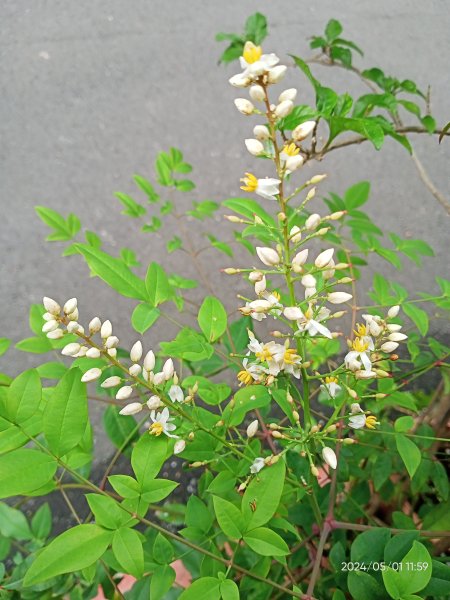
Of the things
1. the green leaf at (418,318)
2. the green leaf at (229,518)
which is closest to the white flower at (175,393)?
the green leaf at (229,518)

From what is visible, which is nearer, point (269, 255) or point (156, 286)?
point (269, 255)

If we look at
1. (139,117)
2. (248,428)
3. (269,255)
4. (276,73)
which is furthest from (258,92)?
(139,117)

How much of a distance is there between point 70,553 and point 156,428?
0.13 meters

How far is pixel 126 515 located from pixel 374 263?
136 centimetres

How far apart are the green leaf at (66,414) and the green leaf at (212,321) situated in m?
0.19

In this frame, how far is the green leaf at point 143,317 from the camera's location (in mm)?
591

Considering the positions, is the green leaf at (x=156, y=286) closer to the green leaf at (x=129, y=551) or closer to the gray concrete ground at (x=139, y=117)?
the green leaf at (x=129, y=551)

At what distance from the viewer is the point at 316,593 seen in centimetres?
69

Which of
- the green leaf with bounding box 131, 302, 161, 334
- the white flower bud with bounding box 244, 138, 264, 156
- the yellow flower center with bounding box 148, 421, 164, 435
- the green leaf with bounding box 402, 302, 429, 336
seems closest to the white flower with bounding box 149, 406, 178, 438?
the yellow flower center with bounding box 148, 421, 164, 435

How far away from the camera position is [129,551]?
45cm

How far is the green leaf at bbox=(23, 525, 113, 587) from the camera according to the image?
419mm

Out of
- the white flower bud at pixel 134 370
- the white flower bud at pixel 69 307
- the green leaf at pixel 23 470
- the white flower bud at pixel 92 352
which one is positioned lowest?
the green leaf at pixel 23 470

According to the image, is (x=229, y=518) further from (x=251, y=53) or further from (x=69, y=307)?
(x=251, y=53)

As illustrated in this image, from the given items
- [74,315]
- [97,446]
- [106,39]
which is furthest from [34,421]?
[106,39]
